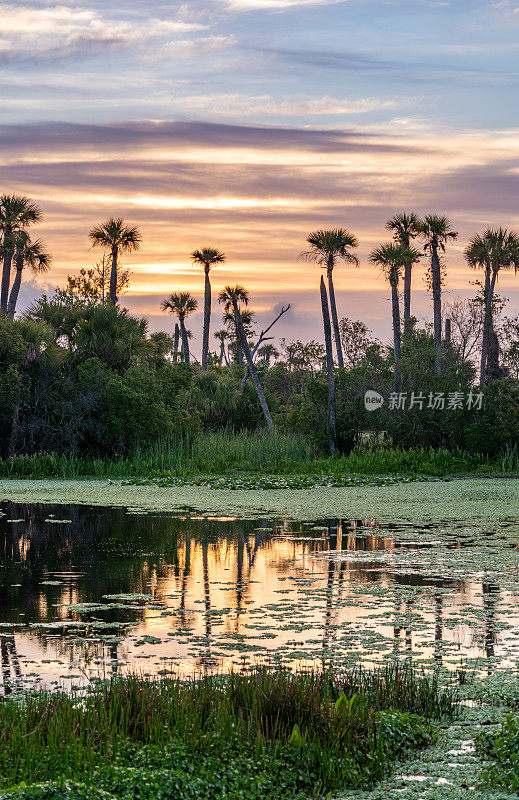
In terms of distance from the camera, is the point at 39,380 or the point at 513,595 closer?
the point at 513,595

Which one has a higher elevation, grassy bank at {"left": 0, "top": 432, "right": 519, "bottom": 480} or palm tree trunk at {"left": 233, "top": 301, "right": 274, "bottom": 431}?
palm tree trunk at {"left": 233, "top": 301, "right": 274, "bottom": 431}

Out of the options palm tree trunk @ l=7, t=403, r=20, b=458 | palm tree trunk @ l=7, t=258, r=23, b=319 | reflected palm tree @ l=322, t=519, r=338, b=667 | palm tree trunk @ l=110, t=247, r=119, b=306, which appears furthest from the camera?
palm tree trunk @ l=110, t=247, r=119, b=306

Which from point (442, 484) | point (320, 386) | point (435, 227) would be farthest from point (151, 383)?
point (435, 227)

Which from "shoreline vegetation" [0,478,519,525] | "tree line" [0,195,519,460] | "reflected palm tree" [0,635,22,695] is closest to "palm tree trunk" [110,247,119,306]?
"tree line" [0,195,519,460]

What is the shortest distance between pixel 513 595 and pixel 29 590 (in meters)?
5.08

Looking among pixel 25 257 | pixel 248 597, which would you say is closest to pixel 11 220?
pixel 25 257

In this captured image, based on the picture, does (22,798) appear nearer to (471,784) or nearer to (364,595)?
(471,784)

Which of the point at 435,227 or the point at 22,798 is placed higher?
the point at 435,227

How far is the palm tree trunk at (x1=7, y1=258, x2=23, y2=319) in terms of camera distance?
42188 millimetres

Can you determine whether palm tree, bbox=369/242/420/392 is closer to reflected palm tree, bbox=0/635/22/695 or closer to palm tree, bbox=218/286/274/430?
palm tree, bbox=218/286/274/430

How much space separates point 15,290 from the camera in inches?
1697

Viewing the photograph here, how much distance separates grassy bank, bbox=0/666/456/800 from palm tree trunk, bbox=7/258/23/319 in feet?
122

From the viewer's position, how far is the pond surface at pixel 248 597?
761cm

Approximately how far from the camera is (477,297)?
5222 cm
